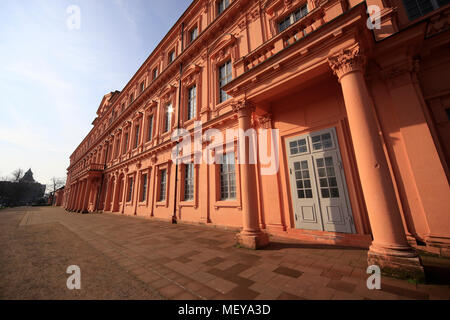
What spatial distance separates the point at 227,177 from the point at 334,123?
4760 millimetres

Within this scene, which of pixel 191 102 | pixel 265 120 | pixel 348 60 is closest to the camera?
pixel 348 60

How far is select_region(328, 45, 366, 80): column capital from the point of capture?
3.65 meters

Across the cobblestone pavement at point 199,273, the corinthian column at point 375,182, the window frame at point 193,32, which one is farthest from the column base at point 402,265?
the window frame at point 193,32

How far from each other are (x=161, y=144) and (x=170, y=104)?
3.34 meters

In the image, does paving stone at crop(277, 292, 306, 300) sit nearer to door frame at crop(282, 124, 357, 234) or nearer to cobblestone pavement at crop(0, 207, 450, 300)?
cobblestone pavement at crop(0, 207, 450, 300)

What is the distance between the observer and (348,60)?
370cm

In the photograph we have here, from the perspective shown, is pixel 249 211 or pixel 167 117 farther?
pixel 167 117

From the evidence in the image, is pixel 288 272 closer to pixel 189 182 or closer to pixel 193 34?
pixel 189 182

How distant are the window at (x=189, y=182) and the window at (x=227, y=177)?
2364mm

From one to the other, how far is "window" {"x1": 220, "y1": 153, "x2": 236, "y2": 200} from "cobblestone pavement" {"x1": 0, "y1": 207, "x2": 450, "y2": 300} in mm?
2988

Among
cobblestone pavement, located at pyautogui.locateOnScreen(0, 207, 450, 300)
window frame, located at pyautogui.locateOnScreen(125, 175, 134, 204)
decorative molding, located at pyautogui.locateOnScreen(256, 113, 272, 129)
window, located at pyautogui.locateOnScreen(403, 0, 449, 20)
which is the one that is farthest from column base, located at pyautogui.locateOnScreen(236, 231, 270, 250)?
window frame, located at pyautogui.locateOnScreen(125, 175, 134, 204)

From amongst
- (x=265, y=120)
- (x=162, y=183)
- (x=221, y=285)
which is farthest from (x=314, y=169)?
(x=162, y=183)

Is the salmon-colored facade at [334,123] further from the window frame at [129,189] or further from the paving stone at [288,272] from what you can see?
the window frame at [129,189]
